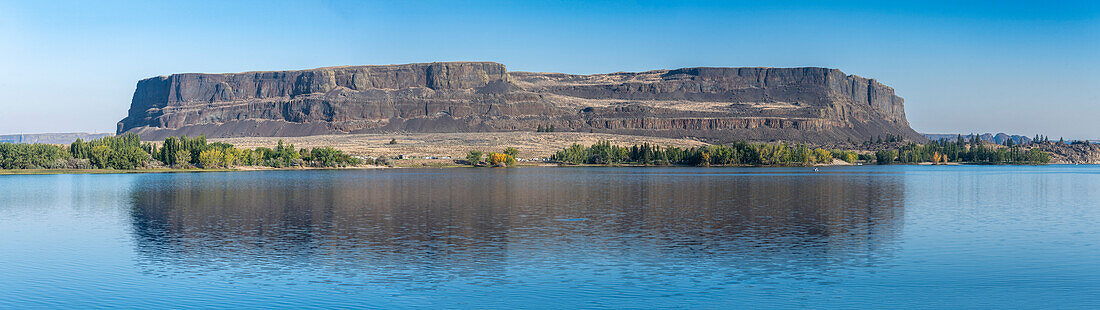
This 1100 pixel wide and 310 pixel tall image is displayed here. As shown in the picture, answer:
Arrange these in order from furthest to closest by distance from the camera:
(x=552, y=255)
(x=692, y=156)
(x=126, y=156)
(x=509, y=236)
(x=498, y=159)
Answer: (x=692, y=156)
(x=498, y=159)
(x=126, y=156)
(x=509, y=236)
(x=552, y=255)

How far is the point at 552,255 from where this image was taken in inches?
1094

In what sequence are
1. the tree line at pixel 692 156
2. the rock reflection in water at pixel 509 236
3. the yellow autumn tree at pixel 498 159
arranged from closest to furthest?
the rock reflection in water at pixel 509 236, the yellow autumn tree at pixel 498 159, the tree line at pixel 692 156

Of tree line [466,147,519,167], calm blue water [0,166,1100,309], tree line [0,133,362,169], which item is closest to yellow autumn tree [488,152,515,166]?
tree line [466,147,519,167]

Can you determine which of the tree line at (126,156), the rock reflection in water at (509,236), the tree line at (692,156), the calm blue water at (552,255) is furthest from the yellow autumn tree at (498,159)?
the calm blue water at (552,255)

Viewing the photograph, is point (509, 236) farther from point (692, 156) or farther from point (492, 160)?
point (692, 156)

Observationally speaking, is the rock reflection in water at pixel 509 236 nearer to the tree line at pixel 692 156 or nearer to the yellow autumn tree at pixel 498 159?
the yellow autumn tree at pixel 498 159

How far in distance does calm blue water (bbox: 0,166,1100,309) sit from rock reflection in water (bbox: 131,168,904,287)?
139mm

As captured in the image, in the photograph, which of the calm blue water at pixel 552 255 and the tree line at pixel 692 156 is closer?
the calm blue water at pixel 552 255

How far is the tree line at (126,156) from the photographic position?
126 meters

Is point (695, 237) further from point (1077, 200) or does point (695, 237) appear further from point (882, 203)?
point (1077, 200)

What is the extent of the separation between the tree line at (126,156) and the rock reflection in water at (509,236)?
80.8 m

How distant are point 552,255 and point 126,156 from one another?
11927 cm

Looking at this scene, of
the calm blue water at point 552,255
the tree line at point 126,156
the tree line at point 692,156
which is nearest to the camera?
the calm blue water at point 552,255

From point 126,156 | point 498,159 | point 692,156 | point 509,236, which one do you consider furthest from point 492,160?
point 509,236
